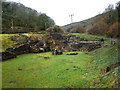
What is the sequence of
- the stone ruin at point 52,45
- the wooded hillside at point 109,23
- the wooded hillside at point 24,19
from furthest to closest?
the wooded hillside at point 24,19 → the stone ruin at point 52,45 → the wooded hillside at point 109,23

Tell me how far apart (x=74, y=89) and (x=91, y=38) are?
2173cm

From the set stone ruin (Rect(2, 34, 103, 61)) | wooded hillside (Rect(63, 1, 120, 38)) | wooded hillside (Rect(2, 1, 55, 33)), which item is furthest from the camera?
wooded hillside (Rect(2, 1, 55, 33))

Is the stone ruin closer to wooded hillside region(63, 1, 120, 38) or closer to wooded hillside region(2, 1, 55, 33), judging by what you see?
wooded hillside region(63, 1, 120, 38)

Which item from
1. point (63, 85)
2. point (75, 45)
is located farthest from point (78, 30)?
point (63, 85)

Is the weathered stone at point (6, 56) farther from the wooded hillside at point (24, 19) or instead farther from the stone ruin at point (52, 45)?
the wooded hillside at point (24, 19)

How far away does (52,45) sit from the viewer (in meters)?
22.7

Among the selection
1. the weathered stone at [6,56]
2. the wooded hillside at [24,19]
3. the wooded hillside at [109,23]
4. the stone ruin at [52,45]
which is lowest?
the weathered stone at [6,56]

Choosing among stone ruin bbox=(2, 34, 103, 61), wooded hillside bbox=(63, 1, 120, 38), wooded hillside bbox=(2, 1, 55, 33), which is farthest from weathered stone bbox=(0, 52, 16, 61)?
wooded hillside bbox=(2, 1, 55, 33)

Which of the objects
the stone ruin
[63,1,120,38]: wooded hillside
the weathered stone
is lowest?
the weathered stone

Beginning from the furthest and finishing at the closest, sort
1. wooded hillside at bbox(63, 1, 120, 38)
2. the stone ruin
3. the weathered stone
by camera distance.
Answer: the stone ruin → the weathered stone → wooded hillside at bbox(63, 1, 120, 38)

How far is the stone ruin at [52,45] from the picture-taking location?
16688mm

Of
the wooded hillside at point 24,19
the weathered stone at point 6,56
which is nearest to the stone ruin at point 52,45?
the weathered stone at point 6,56

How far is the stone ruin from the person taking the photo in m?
16.7

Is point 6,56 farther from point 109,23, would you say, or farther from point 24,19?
point 24,19
